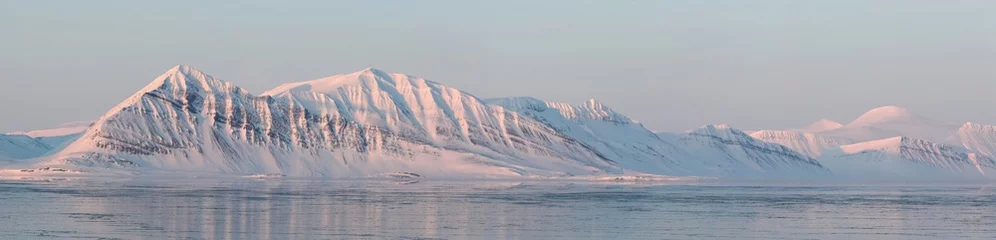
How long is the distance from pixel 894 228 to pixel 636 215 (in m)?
17.4

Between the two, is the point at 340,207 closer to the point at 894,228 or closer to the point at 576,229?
the point at 576,229

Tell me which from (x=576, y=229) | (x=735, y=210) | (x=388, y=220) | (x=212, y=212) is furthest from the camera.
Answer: (x=735, y=210)

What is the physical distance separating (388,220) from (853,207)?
4329cm

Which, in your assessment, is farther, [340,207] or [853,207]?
[853,207]

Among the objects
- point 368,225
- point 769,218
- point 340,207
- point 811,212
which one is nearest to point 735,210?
point 811,212

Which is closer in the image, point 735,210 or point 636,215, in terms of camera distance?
point 636,215

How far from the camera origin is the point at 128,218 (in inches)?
3073

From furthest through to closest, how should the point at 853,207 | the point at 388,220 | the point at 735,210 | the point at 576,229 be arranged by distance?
the point at 853,207
the point at 735,210
the point at 388,220
the point at 576,229

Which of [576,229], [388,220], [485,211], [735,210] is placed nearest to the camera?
[576,229]

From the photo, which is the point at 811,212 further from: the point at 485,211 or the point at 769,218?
the point at 485,211

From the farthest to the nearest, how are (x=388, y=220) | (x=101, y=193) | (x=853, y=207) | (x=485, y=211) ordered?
(x=101, y=193) → (x=853, y=207) → (x=485, y=211) → (x=388, y=220)

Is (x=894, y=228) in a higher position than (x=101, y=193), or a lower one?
lower

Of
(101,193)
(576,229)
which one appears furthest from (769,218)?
(101,193)

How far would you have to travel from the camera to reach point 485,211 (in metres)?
91.4
